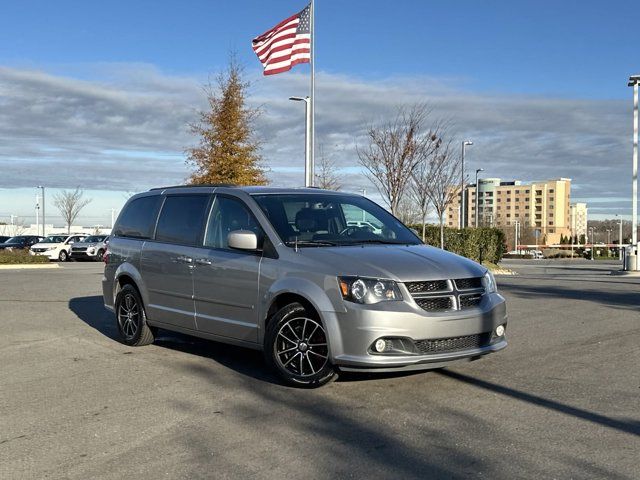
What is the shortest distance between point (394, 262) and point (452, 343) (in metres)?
0.85

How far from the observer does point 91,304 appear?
42.4ft

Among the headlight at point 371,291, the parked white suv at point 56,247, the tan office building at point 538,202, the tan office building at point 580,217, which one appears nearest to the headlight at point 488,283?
the headlight at point 371,291

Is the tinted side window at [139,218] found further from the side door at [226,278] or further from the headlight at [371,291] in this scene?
the headlight at [371,291]

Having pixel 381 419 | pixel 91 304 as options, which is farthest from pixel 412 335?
pixel 91 304

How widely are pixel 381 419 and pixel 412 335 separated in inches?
31.3

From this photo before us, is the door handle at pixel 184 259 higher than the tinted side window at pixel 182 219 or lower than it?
lower

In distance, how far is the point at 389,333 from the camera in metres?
5.72

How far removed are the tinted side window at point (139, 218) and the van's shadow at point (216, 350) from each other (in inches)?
54.9

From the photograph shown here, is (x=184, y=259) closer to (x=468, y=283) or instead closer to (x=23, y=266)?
(x=468, y=283)

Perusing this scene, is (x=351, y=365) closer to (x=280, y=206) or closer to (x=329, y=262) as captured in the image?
(x=329, y=262)

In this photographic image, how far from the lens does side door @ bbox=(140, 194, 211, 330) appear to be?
24.6 ft

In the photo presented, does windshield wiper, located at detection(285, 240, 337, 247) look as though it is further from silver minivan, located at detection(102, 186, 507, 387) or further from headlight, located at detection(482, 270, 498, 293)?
headlight, located at detection(482, 270, 498, 293)

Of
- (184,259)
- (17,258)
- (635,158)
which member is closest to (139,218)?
(184,259)

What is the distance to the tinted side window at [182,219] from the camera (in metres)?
7.64
